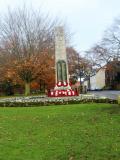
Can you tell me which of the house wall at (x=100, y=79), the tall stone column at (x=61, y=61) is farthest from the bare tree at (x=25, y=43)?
the house wall at (x=100, y=79)

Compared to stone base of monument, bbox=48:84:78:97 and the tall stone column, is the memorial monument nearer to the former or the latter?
the tall stone column

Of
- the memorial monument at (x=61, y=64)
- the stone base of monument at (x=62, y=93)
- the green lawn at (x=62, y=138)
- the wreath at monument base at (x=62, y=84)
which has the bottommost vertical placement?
the green lawn at (x=62, y=138)

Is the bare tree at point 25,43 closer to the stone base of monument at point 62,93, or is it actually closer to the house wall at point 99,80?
the stone base of monument at point 62,93

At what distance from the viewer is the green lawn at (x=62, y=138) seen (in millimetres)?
9719

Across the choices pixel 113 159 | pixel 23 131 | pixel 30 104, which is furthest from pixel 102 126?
pixel 30 104

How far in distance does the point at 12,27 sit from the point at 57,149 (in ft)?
150

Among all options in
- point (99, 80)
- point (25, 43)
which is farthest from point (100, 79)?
point (25, 43)

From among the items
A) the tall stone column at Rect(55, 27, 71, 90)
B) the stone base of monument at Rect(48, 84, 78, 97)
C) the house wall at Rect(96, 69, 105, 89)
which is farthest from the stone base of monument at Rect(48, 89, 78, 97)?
the house wall at Rect(96, 69, 105, 89)

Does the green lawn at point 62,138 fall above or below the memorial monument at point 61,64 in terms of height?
below

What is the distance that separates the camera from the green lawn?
972 cm

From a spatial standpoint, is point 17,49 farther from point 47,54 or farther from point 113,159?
point 113,159

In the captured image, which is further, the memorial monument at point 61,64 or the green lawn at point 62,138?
the memorial monument at point 61,64

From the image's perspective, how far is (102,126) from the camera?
529 inches

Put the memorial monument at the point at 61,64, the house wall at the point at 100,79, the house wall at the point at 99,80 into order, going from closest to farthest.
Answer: the memorial monument at the point at 61,64 → the house wall at the point at 100,79 → the house wall at the point at 99,80
